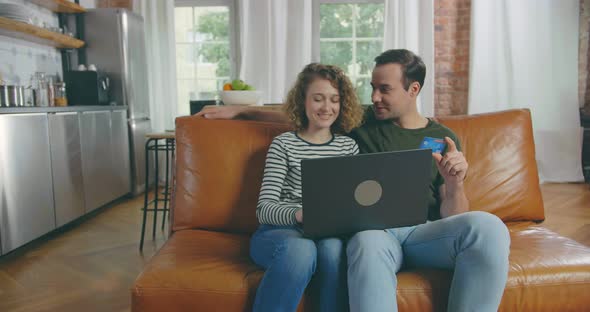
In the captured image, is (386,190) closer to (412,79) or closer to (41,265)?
(412,79)

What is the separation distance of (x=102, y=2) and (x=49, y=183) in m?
2.56

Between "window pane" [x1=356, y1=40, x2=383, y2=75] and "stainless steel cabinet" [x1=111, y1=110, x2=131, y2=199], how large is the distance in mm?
2422

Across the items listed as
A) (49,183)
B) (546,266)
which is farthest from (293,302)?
(49,183)

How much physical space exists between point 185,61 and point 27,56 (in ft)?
5.34

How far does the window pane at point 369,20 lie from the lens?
193 inches

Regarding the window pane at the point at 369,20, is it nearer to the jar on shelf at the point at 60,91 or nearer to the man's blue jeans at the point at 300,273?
the jar on shelf at the point at 60,91

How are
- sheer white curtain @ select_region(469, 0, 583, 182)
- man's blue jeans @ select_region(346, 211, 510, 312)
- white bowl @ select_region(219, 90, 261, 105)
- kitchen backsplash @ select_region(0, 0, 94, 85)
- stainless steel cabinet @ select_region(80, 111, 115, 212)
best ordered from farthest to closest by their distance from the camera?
sheer white curtain @ select_region(469, 0, 583, 182) → stainless steel cabinet @ select_region(80, 111, 115, 212) → kitchen backsplash @ select_region(0, 0, 94, 85) → white bowl @ select_region(219, 90, 261, 105) → man's blue jeans @ select_region(346, 211, 510, 312)

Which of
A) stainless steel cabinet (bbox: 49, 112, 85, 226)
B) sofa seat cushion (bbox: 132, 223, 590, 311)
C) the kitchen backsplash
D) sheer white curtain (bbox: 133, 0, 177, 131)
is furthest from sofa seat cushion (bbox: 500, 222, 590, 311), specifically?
sheer white curtain (bbox: 133, 0, 177, 131)

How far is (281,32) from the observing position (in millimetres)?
4797

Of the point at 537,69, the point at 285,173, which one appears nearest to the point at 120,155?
the point at 285,173

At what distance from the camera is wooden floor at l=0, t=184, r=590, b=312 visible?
216 centimetres

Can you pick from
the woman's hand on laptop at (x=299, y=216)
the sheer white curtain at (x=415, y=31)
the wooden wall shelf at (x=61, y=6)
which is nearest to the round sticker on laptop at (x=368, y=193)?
the woman's hand on laptop at (x=299, y=216)

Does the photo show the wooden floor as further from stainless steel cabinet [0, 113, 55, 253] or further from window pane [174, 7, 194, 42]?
window pane [174, 7, 194, 42]

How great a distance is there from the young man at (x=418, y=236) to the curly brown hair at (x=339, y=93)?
7cm
